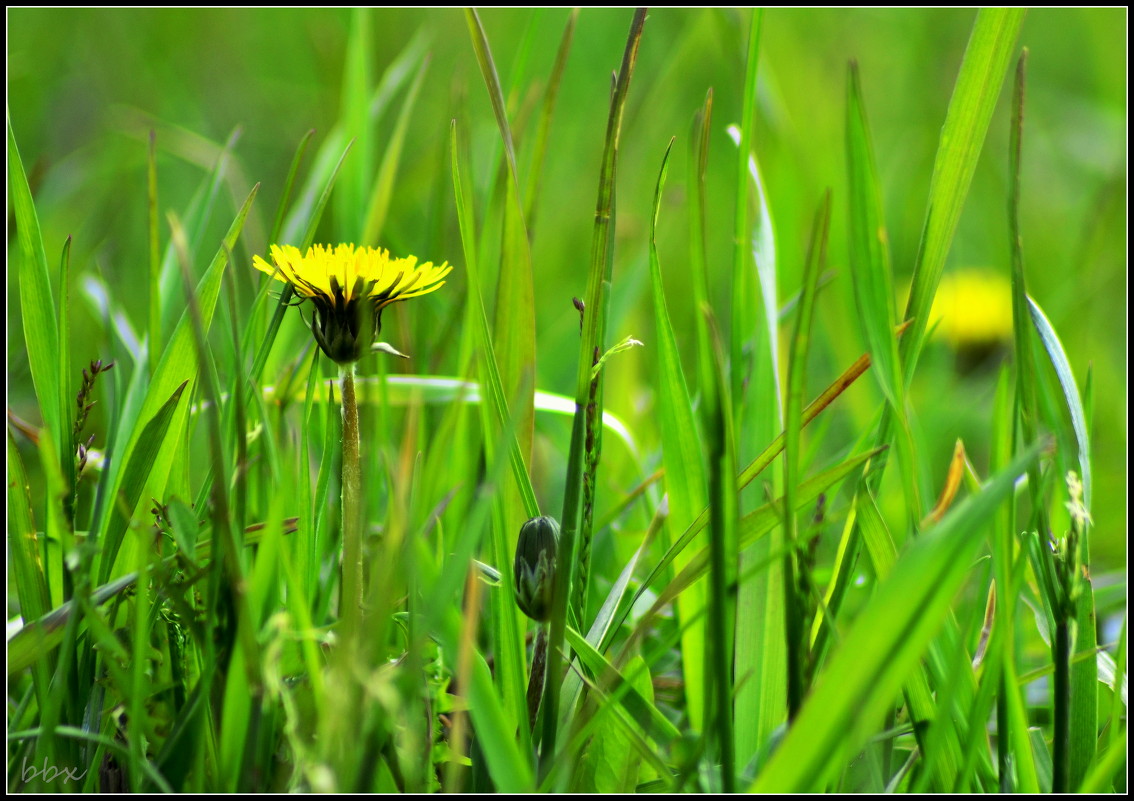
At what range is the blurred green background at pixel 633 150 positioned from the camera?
1.00 m

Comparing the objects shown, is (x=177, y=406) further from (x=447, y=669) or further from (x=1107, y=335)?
(x=1107, y=335)

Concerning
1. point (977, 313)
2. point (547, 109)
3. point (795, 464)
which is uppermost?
point (977, 313)

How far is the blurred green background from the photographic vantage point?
1003 millimetres

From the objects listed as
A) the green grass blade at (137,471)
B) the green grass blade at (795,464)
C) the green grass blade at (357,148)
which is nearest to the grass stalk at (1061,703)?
the green grass blade at (795,464)

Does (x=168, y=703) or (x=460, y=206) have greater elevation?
(x=460, y=206)

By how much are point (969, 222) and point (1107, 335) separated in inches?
18.9

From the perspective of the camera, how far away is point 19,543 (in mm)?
432

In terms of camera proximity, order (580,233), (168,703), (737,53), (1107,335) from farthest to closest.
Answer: (580,233) < (1107,335) < (737,53) < (168,703)

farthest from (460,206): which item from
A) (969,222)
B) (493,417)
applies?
(969,222)

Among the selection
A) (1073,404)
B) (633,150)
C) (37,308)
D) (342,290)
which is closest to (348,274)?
(342,290)

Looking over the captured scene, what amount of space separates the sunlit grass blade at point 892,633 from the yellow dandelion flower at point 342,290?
10.1 inches

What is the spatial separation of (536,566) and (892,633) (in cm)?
16

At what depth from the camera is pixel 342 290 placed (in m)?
0.41

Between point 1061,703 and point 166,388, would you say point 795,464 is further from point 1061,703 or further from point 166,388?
point 166,388
